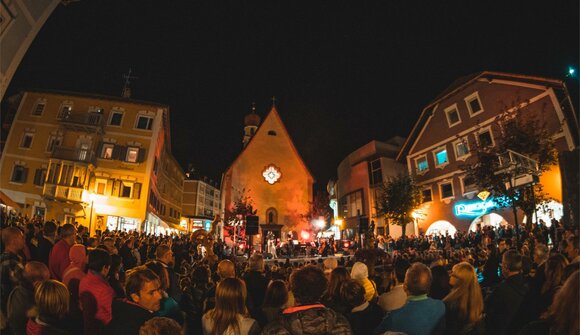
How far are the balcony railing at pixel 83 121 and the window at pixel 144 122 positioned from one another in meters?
3.34

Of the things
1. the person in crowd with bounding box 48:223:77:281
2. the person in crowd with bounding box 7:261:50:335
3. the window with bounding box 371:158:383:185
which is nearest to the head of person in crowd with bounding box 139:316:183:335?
the person in crowd with bounding box 7:261:50:335

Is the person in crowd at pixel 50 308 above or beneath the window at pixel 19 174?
beneath

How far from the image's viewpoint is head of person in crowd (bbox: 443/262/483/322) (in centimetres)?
367

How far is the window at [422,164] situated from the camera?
3196 centimetres

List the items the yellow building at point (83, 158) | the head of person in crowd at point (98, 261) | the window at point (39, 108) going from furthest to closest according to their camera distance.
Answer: the window at point (39, 108)
the yellow building at point (83, 158)
the head of person in crowd at point (98, 261)

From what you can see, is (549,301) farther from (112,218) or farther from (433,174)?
(112,218)

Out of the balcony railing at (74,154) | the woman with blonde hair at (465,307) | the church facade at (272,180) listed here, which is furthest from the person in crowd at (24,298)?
the church facade at (272,180)

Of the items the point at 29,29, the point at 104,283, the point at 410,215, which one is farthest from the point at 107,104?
the point at 104,283

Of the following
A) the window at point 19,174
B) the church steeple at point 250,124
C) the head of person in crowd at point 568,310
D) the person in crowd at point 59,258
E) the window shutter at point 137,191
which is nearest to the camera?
the head of person in crowd at point 568,310

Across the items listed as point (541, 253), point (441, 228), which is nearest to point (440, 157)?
point (441, 228)

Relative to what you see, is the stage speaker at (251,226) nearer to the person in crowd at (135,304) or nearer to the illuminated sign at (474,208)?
the person in crowd at (135,304)

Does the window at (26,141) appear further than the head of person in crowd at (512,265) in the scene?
Yes

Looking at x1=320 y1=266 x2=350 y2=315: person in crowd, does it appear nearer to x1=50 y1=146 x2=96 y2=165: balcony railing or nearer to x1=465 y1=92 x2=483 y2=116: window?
x1=465 y1=92 x2=483 y2=116: window

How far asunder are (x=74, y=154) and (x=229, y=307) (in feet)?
109
